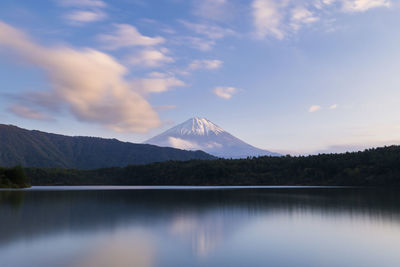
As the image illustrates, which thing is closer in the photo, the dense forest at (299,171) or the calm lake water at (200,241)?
the calm lake water at (200,241)

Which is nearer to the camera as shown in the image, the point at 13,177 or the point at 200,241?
the point at 200,241

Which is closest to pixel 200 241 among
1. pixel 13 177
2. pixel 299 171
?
pixel 13 177

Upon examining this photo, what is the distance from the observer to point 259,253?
1950 centimetres

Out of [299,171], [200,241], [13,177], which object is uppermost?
[299,171]

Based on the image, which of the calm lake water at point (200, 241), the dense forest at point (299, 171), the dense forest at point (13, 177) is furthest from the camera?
the dense forest at point (299, 171)

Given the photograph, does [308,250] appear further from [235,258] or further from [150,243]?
[150,243]

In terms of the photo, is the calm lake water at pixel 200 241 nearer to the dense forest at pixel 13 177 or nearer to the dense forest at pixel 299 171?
the dense forest at pixel 13 177

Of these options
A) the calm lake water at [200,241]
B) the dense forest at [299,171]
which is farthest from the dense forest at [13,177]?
the calm lake water at [200,241]

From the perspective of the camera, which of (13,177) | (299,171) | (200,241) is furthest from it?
(299,171)

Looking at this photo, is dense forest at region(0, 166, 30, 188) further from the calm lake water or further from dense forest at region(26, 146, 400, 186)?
the calm lake water

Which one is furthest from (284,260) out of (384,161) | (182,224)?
(384,161)

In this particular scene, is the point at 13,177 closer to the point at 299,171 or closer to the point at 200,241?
the point at 299,171

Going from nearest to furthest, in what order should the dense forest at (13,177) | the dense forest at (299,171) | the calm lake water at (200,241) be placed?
the calm lake water at (200,241) → the dense forest at (13,177) → the dense forest at (299,171)

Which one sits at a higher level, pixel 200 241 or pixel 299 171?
pixel 299 171
